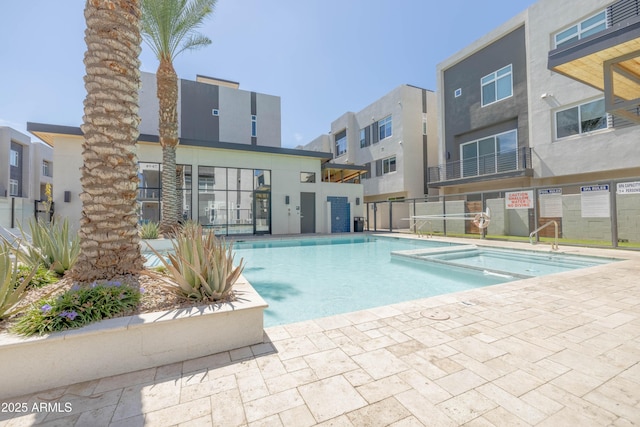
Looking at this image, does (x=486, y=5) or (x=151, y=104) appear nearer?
(x=486, y=5)

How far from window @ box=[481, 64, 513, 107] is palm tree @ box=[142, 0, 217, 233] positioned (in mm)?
14584

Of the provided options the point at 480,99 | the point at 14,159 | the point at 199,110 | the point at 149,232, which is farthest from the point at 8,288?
the point at 14,159

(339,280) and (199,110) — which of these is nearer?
(339,280)

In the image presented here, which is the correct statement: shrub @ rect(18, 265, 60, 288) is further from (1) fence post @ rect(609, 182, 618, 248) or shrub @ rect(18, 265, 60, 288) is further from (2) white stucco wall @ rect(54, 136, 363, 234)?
(1) fence post @ rect(609, 182, 618, 248)

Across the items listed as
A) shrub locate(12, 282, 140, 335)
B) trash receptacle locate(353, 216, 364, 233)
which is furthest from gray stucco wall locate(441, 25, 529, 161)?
shrub locate(12, 282, 140, 335)

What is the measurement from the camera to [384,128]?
2227cm

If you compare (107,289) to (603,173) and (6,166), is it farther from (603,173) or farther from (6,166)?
(6,166)

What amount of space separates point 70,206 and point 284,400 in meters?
14.0

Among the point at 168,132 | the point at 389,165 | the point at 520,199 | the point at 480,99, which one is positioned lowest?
the point at 520,199

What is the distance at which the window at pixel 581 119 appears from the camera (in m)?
11.4

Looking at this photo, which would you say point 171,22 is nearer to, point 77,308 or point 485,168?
point 77,308

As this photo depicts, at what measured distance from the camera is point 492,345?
252 cm

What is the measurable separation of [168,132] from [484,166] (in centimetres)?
1586

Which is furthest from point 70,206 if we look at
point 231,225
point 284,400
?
point 284,400
